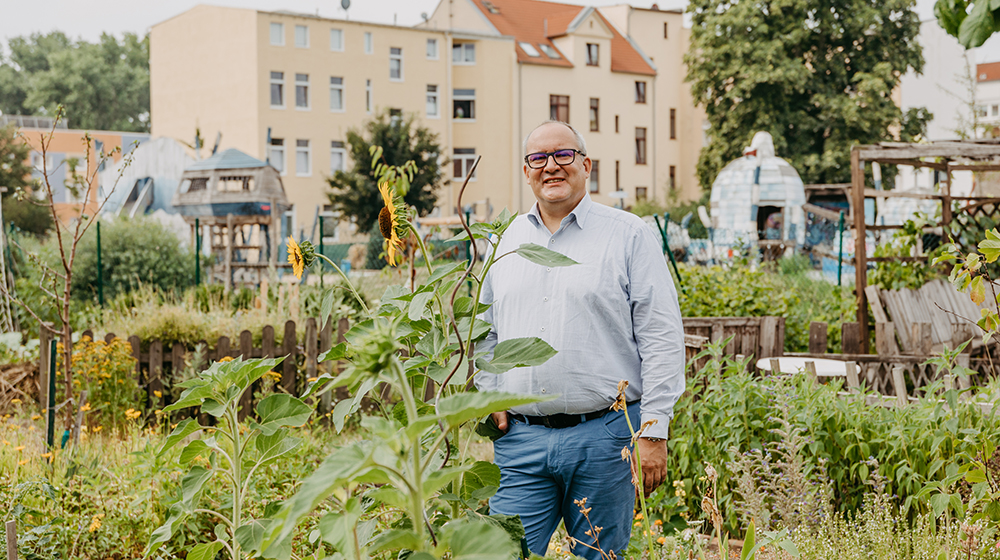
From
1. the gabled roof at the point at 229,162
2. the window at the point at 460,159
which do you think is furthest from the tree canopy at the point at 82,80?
the gabled roof at the point at 229,162

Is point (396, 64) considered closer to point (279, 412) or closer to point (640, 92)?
point (640, 92)

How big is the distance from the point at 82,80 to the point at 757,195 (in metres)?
46.6

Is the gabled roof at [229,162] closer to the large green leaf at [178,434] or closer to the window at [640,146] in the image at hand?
the large green leaf at [178,434]

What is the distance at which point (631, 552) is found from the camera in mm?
3396

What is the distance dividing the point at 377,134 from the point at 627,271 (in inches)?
1059

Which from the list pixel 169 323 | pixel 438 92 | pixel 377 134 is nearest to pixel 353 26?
pixel 438 92

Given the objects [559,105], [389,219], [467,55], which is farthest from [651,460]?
[559,105]

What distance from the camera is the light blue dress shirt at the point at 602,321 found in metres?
2.69

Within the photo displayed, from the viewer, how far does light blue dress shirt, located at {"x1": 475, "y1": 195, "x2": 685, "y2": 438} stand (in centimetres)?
269

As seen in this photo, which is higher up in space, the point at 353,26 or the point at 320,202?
the point at 353,26

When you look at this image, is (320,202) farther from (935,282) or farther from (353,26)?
(935,282)

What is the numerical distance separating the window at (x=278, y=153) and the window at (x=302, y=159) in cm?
51

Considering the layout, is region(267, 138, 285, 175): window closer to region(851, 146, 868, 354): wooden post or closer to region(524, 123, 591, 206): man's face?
region(851, 146, 868, 354): wooden post

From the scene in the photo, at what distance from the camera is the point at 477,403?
3.52 ft
